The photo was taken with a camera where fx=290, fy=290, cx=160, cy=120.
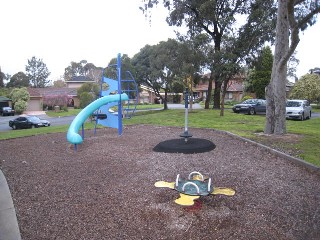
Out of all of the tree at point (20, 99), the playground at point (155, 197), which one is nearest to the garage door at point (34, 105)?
the tree at point (20, 99)

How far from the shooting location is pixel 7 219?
Answer: 411 centimetres

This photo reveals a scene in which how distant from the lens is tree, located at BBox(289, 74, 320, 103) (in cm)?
3897

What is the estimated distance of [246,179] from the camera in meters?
5.96

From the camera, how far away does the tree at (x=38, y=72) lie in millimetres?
92375

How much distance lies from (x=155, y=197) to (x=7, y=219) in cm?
230

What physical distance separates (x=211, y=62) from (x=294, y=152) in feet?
58.1

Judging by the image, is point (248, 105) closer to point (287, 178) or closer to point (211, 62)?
point (211, 62)

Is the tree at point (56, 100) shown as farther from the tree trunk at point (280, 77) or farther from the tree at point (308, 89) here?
the tree trunk at point (280, 77)

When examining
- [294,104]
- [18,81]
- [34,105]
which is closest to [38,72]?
[18,81]

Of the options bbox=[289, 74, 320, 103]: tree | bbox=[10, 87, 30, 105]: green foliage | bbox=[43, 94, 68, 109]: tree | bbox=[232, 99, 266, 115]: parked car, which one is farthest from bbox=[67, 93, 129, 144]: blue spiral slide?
bbox=[10, 87, 30, 105]: green foliage

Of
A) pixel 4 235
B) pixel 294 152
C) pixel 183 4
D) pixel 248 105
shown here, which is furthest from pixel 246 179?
pixel 183 4

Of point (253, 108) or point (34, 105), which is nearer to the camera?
point (253, 108)

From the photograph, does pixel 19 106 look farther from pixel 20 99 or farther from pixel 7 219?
pixel 7 219

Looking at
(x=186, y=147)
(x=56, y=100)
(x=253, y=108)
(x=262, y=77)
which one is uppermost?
(x=262, y=77)
